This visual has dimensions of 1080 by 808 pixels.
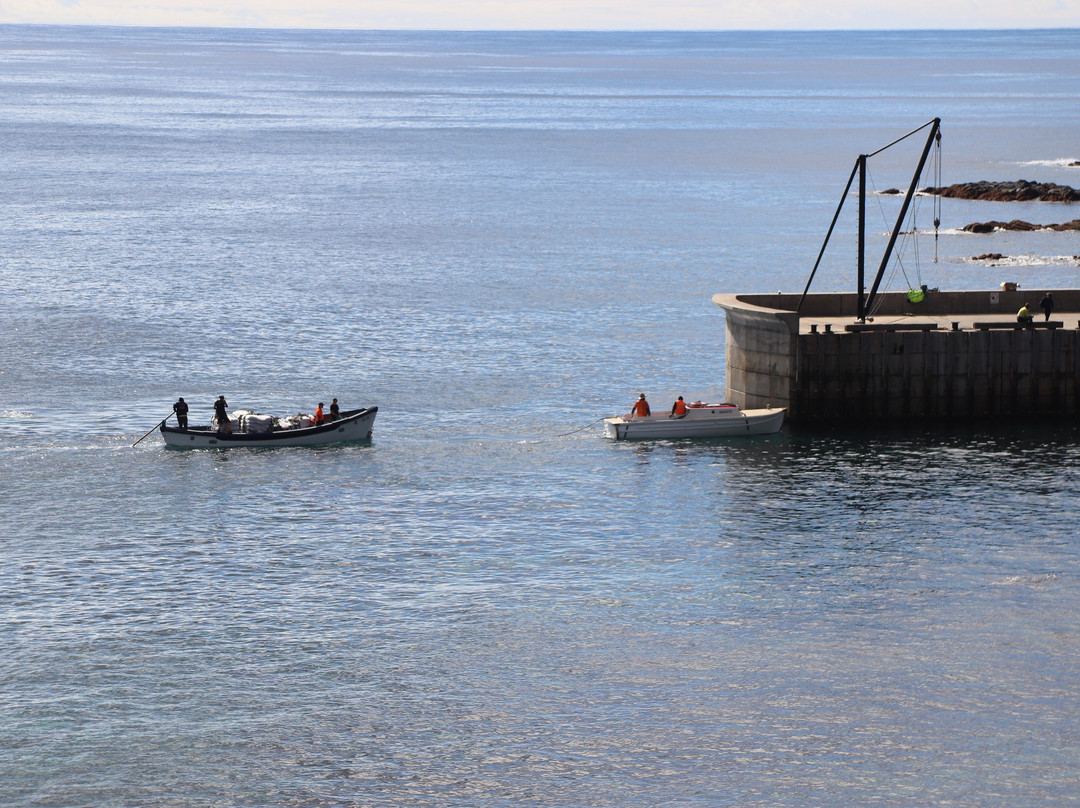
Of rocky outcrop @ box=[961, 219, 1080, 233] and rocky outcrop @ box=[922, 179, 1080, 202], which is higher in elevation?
rocky outcrop @ box=[922, 179, 1080, 202]

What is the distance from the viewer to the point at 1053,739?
43.5 m

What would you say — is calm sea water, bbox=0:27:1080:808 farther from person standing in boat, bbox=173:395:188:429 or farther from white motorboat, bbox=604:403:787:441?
person standing in boat, bbox=173:395:188:429

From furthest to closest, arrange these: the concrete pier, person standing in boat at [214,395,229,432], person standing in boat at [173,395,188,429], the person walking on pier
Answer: the person walking on pier → the concrete pier → person standing in boat at [173,395,188,429] → person standing in boat at [214,395,229,432]

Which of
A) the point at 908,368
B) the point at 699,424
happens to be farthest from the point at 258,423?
the point at 908,368

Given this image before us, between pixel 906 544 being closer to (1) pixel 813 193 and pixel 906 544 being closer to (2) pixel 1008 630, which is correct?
(2) pixel 1008 630

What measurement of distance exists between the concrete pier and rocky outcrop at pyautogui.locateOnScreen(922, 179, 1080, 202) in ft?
354

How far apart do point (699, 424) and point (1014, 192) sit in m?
119

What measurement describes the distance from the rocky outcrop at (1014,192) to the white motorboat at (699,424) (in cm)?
11436

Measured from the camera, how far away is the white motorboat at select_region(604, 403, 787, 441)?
75188 mm

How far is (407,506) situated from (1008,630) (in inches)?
1053

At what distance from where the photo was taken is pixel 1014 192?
7072 inches

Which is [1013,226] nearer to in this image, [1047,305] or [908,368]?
[1047,305]

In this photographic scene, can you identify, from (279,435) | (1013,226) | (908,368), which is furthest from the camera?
(1013,226)

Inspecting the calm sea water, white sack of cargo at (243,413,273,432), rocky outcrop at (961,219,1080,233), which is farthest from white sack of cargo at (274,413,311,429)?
rocky outcrop at (961,219,1080,233)
